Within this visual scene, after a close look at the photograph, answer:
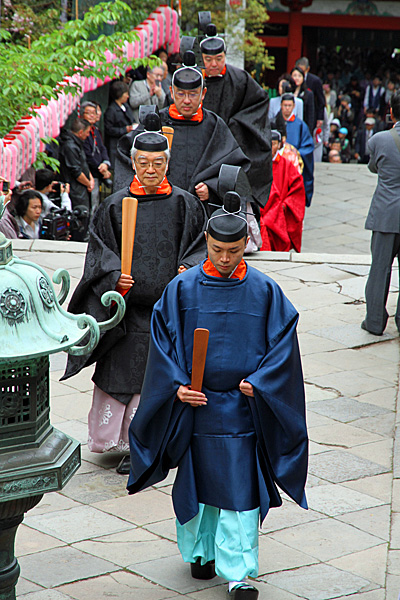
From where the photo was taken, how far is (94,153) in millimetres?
10406

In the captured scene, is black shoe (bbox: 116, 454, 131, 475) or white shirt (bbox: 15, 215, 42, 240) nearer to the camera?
black shoe (bbox: 116, 454, 131, 475)

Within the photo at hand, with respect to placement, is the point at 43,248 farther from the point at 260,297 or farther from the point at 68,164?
the point at 260,297

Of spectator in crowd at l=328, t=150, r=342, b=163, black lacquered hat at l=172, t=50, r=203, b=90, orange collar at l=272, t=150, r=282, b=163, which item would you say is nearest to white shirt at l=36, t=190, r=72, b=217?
orange collar at l=272, t=150, r=282, b=163

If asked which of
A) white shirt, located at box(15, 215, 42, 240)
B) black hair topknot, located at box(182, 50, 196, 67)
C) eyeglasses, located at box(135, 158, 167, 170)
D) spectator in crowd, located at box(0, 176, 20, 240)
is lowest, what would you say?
white shirt, located at box(15, 215, 42, 240)

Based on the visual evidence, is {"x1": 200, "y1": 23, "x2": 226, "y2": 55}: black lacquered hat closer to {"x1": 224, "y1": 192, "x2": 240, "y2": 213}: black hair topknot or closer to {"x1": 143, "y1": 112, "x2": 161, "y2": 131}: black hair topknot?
{"x1": 143, "y1": 112, "x2": 161, "y2": 131}: black hair topknot

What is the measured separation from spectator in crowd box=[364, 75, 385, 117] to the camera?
9.76m

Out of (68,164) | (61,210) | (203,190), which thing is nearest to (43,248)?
(61,210)

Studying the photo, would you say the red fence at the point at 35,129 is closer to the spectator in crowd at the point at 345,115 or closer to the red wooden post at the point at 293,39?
the spectator in crowd at the point at 345,115

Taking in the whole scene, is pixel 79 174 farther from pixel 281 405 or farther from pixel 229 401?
pixel 281 405

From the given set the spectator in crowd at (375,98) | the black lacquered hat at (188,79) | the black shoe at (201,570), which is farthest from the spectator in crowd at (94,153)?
the spectator in crowd at (375,98)

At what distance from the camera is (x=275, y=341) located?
12.3 feet

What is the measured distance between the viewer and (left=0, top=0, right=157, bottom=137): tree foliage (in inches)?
360

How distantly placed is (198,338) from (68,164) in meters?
6.60

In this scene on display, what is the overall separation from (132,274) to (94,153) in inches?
229
